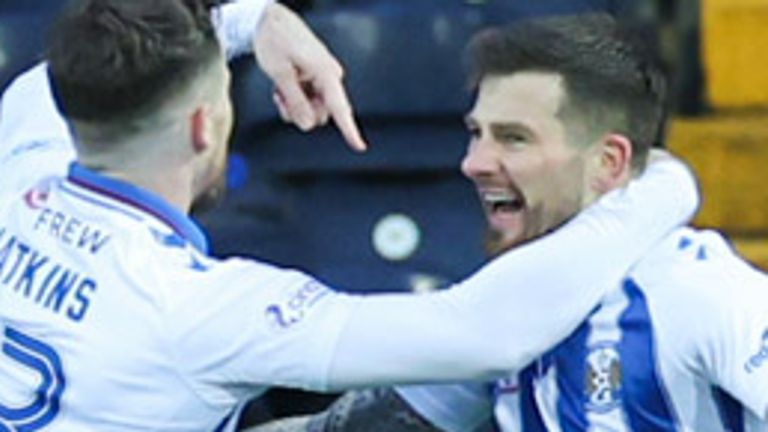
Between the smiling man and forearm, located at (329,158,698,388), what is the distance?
0.47 feet

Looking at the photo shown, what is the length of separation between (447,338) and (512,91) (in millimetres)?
515

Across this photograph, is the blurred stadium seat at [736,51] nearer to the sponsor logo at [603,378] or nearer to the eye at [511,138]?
the eye at [511,138]

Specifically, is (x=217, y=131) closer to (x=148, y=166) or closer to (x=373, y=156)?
(x=148, y=166)

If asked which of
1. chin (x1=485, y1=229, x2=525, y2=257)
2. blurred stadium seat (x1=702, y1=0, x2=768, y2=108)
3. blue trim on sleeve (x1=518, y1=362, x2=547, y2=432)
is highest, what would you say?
chin (x1=485, y1=229, x2=525, y2=257)

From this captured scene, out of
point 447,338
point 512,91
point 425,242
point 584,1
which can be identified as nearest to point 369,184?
point 425,242

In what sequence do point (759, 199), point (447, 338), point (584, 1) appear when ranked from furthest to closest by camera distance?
point (759, 199) → point (584, 1) → point (447, 338)

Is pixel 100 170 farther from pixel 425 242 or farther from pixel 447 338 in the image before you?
pixel 425 242

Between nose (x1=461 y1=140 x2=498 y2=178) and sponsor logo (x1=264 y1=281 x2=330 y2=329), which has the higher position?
sponsor logo (x1=264 y1=281 x2=330 y2=329)

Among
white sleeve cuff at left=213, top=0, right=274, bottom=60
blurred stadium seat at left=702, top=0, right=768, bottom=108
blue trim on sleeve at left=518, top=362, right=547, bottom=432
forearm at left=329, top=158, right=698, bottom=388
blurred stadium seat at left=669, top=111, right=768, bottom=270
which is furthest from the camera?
blurred stadium seat at left=702, top=0, right=768, bottom=108

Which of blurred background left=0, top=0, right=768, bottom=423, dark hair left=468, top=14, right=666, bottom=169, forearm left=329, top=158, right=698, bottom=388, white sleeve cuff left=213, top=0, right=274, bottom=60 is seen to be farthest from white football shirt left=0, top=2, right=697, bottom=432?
blurred background left=0, top=0, right=768, bottom=423

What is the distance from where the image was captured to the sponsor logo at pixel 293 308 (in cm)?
335

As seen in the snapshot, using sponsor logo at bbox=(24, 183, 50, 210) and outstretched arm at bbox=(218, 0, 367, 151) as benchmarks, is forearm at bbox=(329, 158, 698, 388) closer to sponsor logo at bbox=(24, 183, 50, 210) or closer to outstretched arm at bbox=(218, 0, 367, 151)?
outstretched arm at bbox=(218, 0, 367, 151)

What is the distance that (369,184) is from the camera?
6227 millimetres

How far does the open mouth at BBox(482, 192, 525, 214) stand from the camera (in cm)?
373
